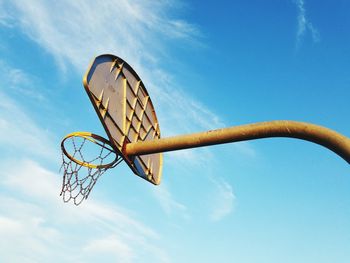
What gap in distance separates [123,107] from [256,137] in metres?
2.90

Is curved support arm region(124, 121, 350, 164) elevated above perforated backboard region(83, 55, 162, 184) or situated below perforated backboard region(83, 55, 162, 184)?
below

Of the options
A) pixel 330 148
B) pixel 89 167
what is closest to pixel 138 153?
pixel 89 167

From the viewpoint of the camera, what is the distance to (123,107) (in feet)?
22.5

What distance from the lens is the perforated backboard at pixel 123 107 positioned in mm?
5996

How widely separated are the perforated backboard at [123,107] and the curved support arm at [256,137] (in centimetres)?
50

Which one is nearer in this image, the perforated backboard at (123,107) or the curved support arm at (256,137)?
the curved support arm at (256,137)

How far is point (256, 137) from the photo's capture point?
4.77m

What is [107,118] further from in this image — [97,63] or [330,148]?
[330,148]

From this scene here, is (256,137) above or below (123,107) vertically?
below

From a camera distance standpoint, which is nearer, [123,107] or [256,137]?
[256,137]

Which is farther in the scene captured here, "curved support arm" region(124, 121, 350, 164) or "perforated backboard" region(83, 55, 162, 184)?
"perforated backboard" region(83, 55, 162, 184)

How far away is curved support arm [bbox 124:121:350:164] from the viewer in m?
4.09

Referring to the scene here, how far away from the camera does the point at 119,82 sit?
695cm

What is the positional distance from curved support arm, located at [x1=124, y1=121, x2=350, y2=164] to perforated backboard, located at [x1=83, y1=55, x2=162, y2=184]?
0.50m
